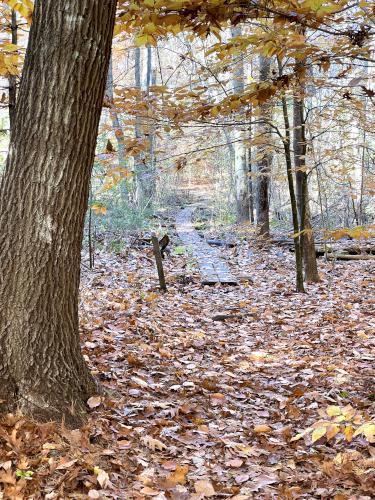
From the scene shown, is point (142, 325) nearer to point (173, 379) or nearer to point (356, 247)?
point (173, 379)

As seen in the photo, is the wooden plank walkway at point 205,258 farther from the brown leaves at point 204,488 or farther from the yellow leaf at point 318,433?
the yellow leaf at point 318,433

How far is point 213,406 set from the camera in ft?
13.6

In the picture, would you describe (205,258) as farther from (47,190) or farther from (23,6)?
(47,190)

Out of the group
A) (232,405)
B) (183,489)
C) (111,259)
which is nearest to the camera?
(183,489)

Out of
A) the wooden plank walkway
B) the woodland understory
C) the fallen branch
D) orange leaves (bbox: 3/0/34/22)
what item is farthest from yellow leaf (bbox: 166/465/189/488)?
the fallen branch

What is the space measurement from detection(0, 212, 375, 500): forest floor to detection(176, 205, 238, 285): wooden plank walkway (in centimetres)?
131

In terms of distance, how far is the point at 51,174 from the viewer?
3.00m

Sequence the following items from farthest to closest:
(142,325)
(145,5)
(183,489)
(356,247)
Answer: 1. (356,247)
2. (142,325)
3. (145,5)
4. (183,489)

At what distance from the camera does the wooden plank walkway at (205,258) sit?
9.85 meters

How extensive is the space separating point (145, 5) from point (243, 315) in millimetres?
4981

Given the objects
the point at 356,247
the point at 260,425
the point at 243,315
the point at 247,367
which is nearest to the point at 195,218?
the point at 356,247

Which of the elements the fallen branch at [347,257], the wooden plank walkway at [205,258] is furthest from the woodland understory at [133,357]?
the fallen branch at [347,257]

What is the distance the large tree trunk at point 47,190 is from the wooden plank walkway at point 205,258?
663 cm

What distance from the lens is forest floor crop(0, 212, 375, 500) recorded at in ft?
9.20
